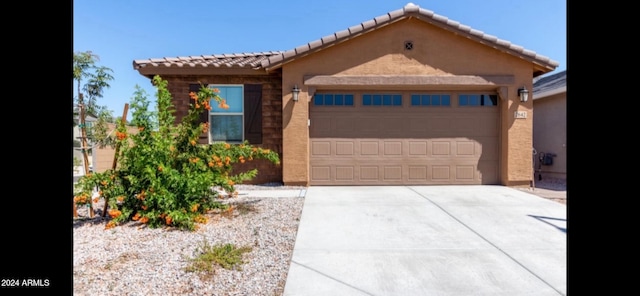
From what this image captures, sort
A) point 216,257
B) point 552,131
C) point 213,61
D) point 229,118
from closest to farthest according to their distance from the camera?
point 216,257
point 229,118
point 213,61
point 552,131

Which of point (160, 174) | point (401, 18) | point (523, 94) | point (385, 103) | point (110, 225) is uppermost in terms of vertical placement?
point (401, 18)

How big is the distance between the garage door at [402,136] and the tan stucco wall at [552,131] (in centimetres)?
350

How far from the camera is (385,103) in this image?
6898mm

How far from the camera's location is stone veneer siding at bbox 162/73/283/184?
690cm

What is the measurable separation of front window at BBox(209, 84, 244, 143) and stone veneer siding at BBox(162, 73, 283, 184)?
260mm

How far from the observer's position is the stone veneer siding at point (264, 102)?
22.6 feet

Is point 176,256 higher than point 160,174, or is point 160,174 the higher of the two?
point 160,174

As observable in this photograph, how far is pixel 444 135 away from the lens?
6.88 metres

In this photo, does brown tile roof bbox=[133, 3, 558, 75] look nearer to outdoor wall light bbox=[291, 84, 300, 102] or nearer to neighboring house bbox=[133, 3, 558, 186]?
neighboring house bbox=[133, 3, 558, 186]

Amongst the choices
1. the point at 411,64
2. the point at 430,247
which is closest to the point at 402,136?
the point at 411,64

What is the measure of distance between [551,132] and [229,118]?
10.4 m

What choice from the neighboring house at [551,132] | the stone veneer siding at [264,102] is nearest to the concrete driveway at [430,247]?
the stone veneer siding at [264,102]

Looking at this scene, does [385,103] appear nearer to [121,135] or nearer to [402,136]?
[402,136]
